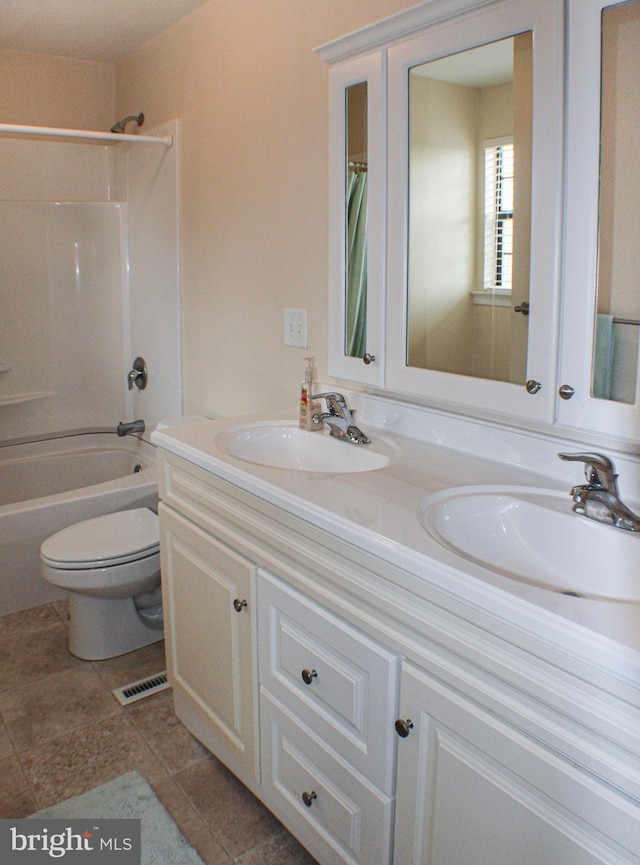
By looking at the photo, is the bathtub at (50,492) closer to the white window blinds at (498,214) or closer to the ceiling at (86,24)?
the ceiling at (86,24)

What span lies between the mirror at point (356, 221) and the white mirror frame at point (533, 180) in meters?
0.11

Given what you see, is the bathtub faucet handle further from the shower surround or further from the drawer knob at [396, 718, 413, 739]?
the drawer knob at [396, 718, 413, 739]

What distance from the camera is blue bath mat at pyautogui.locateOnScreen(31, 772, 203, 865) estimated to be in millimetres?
1682

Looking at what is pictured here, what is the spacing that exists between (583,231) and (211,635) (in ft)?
3.99

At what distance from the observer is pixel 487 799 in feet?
3.45

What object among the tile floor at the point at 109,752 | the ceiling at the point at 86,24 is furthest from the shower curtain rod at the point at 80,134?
the tile floor at the point at 109,752

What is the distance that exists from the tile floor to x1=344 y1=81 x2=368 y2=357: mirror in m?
1.17

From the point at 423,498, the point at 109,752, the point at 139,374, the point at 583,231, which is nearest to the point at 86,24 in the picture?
the point at 139,374

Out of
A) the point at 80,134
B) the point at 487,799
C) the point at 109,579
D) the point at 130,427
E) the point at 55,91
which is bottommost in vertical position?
the point at 109,579

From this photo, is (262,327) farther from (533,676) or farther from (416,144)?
(533,676)

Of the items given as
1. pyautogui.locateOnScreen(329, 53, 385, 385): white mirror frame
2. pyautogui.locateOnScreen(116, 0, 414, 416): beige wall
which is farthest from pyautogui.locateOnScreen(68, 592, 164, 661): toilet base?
pyautogui.locateOnScreen(329, 53, 385, 385): white mirror frame

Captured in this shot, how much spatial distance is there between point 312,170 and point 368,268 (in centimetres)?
41

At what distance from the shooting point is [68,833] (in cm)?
171

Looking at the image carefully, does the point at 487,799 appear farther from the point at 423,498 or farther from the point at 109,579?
the point at 109,579
